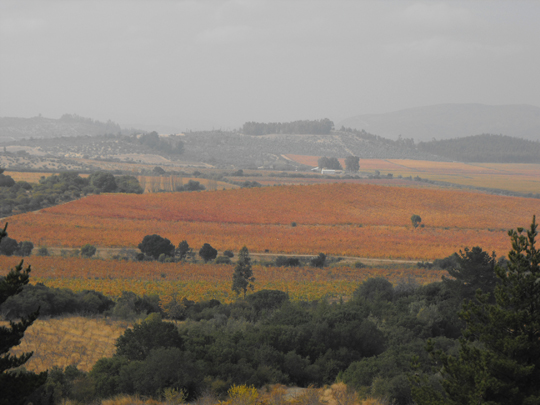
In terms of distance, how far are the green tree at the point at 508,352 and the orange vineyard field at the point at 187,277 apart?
17977mm

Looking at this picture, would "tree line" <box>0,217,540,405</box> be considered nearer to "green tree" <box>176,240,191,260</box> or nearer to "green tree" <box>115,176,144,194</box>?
"green tree" <box>176,240,191,260</box>

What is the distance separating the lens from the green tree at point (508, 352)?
6.30m

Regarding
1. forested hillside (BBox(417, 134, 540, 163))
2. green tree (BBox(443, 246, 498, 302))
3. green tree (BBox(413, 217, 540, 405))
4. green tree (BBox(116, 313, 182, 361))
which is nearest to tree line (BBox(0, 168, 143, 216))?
green tree (BBox(116, 313, 182, 361))

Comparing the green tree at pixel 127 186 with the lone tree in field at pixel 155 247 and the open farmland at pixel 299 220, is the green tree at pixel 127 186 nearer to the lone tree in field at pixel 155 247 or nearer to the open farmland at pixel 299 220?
A: the open farmland at pixel 299 220

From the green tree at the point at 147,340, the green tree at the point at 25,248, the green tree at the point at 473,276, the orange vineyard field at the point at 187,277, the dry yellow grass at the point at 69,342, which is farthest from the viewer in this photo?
the green tree at the point at 25,248

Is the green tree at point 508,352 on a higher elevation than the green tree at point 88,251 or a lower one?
higher

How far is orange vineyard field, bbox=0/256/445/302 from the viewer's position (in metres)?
25.7

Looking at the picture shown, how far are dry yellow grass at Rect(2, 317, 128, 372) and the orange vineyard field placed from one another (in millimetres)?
5573

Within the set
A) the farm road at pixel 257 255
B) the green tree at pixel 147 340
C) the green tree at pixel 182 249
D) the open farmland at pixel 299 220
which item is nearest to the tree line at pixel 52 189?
the open farmland at pixel 299 220

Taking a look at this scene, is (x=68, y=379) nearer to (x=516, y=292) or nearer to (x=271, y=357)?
(x=271, y=357)

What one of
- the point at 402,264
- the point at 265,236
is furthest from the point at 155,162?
the point at 402,264

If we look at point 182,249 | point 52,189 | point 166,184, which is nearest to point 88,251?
point 182,249

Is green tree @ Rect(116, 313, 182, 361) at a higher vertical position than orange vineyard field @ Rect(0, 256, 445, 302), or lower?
higher

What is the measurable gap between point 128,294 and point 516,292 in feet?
63.4
